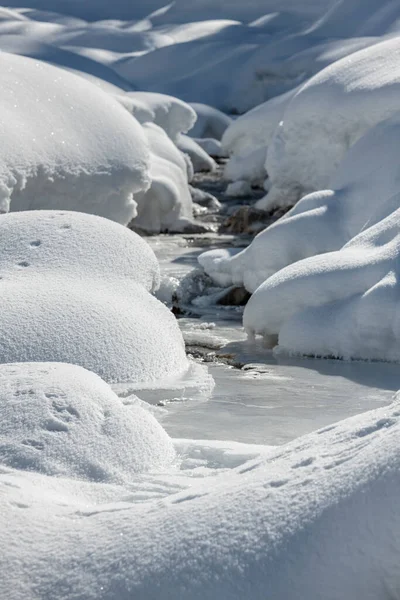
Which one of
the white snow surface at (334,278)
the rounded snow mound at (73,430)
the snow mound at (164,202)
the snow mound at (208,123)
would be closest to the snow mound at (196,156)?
the snow mound at (208,123)

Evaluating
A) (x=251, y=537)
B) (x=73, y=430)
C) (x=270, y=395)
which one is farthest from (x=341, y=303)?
(x=251, y=537)

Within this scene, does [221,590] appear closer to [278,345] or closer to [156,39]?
[278,345]

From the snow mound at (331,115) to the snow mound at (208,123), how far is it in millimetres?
11642

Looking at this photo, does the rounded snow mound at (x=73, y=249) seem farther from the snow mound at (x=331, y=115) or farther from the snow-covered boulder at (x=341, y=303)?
the snow mound at (x=331, y=115)

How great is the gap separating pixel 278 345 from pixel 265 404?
3.89 feet

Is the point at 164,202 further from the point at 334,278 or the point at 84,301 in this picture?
the point at 84,301

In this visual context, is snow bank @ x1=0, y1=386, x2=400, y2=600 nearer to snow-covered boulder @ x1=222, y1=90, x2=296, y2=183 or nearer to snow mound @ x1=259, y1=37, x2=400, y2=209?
snow mound @ x1=259, y1=37, x2=400, y2=209

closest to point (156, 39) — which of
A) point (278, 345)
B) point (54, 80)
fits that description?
point (54, 80)

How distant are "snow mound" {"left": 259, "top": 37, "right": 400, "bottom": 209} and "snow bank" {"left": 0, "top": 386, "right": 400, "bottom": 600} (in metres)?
6.57

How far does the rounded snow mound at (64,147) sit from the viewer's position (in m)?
7.85

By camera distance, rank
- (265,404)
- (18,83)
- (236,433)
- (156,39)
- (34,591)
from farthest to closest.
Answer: (156,39), (18,83), (265,404), (236,433), (34,591)

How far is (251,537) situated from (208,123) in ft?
67.1

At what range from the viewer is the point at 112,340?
4914 mm

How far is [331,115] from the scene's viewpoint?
30.2ft
